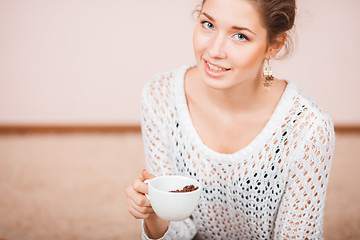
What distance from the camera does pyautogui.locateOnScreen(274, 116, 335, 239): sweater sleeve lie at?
1.30 m

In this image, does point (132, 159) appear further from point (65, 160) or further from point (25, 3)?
point (25, 3)

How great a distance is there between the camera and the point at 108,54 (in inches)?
144

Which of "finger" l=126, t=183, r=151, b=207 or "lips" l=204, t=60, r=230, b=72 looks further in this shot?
"lips" l=204, t=60, r=230, b=72

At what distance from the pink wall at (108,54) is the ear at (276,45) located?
221 centimetres

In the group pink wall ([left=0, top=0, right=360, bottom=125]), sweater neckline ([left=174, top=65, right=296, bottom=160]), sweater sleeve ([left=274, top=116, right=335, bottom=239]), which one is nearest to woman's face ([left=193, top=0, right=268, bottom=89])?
sweater neckline ([left=174, top=65, right=296, bottom=160])

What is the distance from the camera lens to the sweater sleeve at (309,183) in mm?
1301

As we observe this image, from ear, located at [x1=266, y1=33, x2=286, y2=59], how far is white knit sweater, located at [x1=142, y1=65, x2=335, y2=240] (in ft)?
0.48

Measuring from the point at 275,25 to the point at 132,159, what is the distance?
2.23 m

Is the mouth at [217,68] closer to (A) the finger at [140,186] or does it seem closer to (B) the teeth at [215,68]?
(B) the teeth at [215,68]

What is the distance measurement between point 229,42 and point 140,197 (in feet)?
1.70

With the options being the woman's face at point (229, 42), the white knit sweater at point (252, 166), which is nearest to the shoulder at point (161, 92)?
the white knit sweater at point (252, 166)

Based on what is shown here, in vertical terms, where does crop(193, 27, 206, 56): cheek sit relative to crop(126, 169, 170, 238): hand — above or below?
above

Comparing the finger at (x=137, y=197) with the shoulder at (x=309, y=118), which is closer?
the finger at (x=137, y=197)

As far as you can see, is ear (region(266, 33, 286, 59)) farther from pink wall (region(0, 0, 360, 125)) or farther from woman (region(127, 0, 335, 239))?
pink wall (region(0, 0, 360, 125))
